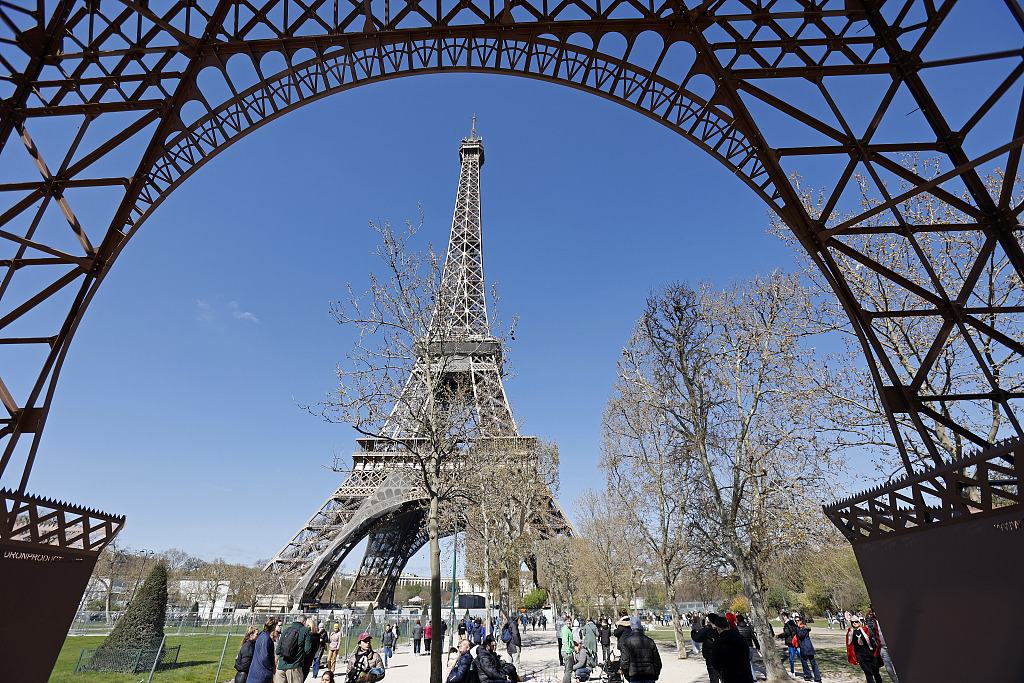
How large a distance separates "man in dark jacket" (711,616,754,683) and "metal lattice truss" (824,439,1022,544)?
219 cm

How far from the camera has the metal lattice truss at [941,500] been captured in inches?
171

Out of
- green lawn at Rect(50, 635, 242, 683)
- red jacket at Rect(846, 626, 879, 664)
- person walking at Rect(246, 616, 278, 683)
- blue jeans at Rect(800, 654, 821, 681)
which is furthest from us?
green lawn at Rect(50, 635, 242, 683)

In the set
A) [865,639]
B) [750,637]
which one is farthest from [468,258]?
[865,639]

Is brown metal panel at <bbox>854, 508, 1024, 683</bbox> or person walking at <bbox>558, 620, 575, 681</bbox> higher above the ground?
brown metal panel at <bbox>854, 508, 1024, 683</bbox>

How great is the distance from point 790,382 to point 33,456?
15.8 m

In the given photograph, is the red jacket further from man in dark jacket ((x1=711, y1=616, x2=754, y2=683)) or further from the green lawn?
the green lawn

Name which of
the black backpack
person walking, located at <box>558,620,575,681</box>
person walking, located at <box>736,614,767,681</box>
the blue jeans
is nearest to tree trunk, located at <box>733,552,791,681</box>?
person walking, located at <box>736,614,767,681</box>

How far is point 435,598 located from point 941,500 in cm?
878

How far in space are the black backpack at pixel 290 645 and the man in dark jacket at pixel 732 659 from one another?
21.5ft

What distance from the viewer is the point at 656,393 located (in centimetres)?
1742

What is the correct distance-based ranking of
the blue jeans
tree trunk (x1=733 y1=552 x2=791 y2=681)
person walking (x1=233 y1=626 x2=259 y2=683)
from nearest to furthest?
person walking (x1=233 y1=626 x2=259 y2=683)
tree trunk (x1=733 y1=552 x2=791 y2=681)
the blue jeans

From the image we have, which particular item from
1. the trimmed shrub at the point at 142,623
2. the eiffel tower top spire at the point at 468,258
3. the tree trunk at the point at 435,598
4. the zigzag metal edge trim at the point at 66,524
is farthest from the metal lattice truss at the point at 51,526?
Result: the eiffel tower top spire at the point at 468,258

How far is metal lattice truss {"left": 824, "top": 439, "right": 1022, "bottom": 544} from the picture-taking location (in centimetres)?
434

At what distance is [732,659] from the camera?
708cm
